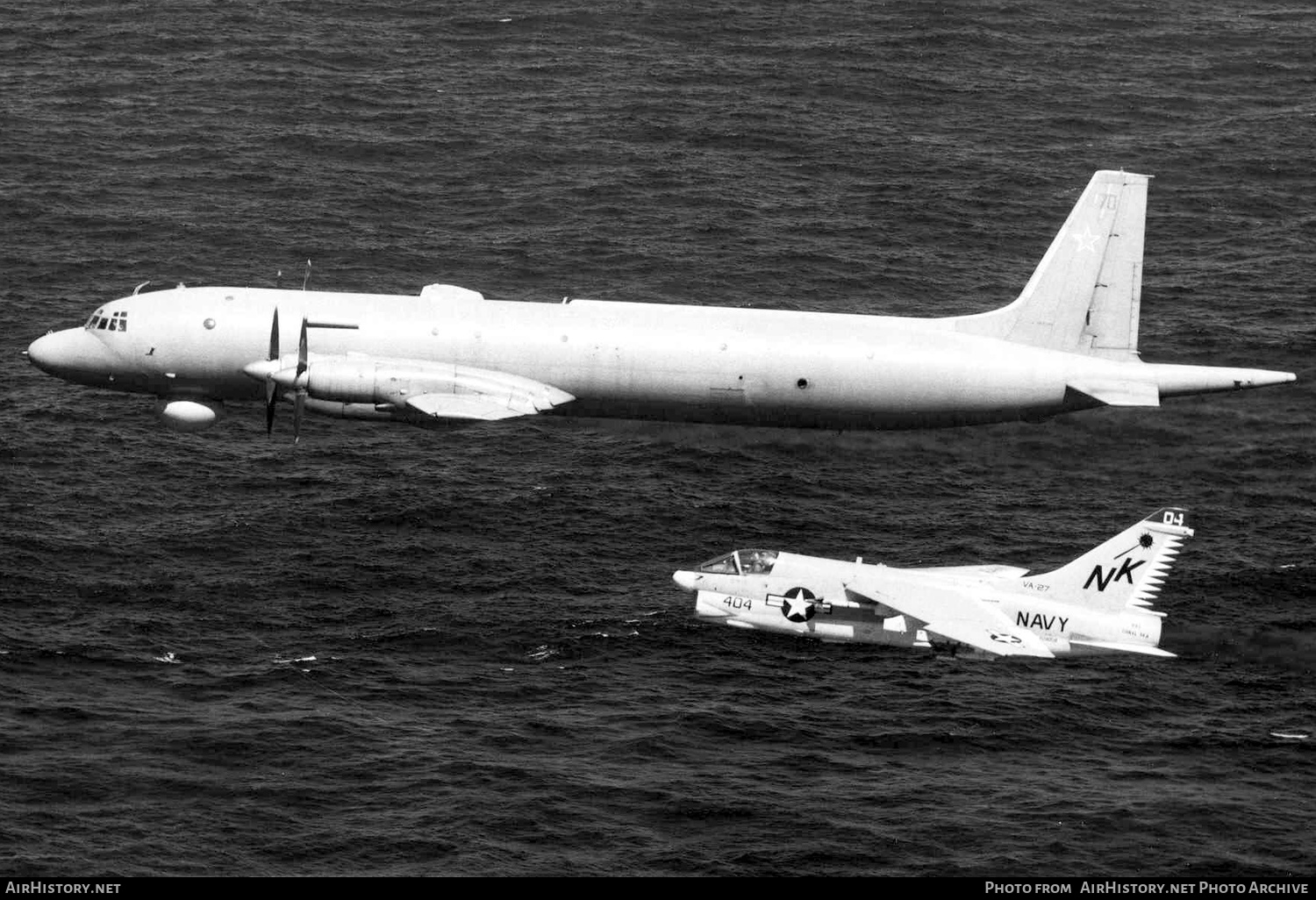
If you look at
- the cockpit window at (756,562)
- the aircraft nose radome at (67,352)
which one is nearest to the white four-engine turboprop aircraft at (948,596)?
the cockpit window at (756,562)

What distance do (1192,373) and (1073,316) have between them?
7055 mm

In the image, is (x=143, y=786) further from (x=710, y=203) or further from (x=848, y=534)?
(x=710, y=203)

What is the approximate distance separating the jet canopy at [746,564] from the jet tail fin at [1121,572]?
14284 mm

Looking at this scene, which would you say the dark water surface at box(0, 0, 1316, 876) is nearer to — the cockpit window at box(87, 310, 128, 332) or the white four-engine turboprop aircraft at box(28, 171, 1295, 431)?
the white four-engine turboprop aircraft at box(28, 171, 1295, 431)

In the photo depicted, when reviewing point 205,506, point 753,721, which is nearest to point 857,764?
point 753,721

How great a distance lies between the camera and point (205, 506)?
15938 centimetres

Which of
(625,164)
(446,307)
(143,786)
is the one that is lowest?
(143,786)

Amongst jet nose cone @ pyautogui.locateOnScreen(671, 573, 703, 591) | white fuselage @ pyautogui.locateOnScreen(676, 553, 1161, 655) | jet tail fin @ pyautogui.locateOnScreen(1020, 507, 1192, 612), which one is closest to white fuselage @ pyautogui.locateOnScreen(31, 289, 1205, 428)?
white fuselage @ pyautogui.locateOnScreen(676, 553, 1161, 655)

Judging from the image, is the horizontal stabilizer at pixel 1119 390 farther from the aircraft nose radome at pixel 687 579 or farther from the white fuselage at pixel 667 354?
the aircraft nose radome at pixel 687 579

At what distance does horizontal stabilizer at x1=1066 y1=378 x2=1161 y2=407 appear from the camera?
108938 mm

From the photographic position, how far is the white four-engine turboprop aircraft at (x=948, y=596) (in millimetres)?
116125

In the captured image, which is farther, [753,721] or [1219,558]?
[1219,558]

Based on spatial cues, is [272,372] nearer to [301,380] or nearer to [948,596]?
[301,380]

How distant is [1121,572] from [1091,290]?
17.0 meters
